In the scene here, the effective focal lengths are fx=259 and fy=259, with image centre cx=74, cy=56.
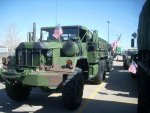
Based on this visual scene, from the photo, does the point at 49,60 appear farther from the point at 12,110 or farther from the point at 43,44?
the point at 12,110

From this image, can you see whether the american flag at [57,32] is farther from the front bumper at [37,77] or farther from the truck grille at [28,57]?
the front bumper at [37,77]

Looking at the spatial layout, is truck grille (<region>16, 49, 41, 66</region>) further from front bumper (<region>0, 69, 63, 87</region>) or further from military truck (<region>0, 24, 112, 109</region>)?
front bumper (<region>0, 69, 63, 87</region>)

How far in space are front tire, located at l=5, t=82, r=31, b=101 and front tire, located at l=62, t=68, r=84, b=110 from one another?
1.73 meters

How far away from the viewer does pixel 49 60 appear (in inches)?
303

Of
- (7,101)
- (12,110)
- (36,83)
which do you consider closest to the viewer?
(36,83)

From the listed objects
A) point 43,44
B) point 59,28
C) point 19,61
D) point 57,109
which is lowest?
point 57,109

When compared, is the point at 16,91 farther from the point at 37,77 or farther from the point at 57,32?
the point at 57,32

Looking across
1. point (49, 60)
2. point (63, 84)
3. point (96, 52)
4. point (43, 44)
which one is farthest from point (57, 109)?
point (96, 52)

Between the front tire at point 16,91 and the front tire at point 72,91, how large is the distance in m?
1.73

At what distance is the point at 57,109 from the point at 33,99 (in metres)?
1.64

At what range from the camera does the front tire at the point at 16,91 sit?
8225 mm

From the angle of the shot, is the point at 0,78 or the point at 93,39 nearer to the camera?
the point at 0,78

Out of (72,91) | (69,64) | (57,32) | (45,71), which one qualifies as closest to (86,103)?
(72,91)

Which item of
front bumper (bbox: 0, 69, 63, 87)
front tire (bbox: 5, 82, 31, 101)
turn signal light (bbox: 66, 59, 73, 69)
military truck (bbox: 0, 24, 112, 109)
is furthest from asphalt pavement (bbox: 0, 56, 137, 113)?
turn signal light (bbox: 66, 59, 73, 69)
